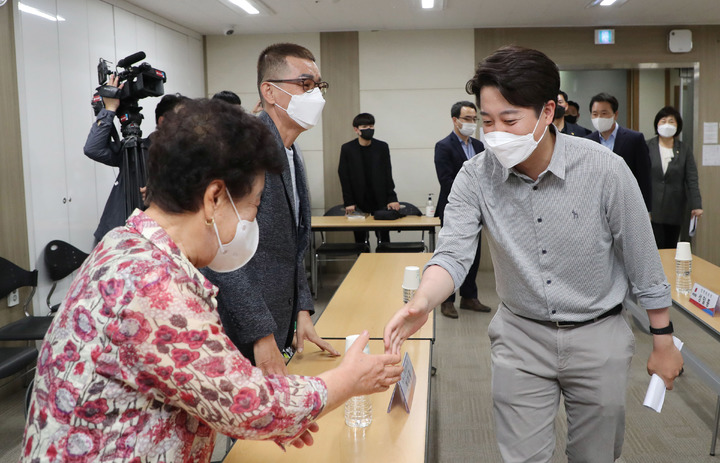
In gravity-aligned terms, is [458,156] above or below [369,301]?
above

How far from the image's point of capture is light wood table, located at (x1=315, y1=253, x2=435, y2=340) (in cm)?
245

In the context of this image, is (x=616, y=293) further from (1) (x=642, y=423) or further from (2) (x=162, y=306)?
(1) (x=642, y=423)

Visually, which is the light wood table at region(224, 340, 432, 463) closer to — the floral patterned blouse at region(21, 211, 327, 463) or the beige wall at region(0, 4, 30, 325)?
the floral patterned blouse at region(21, 211, 327, 463)

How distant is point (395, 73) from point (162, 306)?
6.87 m

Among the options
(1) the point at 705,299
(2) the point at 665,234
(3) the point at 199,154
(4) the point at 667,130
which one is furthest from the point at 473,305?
(3) the point at 199,154

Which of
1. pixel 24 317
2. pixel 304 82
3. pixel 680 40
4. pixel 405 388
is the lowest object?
pixel 24 317

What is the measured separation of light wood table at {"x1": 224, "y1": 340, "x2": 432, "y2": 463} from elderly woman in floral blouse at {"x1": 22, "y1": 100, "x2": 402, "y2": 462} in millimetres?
330

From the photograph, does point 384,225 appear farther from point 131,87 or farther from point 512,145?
point 512,145

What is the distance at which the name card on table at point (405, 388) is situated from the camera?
5.39ft

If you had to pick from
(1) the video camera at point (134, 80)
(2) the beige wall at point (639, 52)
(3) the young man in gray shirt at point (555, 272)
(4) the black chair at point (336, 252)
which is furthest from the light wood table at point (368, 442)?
(2) the beige wall at point (639, 52)

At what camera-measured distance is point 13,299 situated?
4.01 meters

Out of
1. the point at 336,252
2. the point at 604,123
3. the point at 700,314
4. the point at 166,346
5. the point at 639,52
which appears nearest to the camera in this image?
the point at 166,346

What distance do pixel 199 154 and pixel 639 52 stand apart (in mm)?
7458

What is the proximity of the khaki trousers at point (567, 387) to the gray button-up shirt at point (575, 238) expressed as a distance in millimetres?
68
